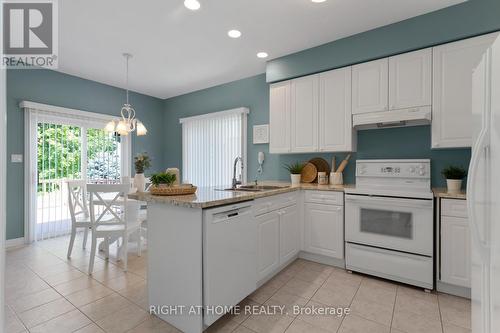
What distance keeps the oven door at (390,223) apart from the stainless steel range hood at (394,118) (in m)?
0.86

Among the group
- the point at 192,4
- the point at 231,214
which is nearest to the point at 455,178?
the point at 231,214

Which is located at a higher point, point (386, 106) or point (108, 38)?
point (108, 38)

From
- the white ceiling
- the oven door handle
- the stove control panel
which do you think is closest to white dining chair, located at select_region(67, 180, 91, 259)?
the white ceiling

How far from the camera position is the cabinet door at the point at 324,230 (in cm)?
264

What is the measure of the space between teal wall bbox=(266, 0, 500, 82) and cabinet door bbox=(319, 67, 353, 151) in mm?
148

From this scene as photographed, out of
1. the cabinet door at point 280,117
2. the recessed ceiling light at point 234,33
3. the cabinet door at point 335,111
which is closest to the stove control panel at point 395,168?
the cabinet door at point 335,111

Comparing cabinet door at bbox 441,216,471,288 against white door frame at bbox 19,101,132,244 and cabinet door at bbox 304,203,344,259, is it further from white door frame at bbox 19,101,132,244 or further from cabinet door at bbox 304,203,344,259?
white door frame at bbox 19,101,132,244

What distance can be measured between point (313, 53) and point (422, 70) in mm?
1247

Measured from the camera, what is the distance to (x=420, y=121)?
8.39 feet

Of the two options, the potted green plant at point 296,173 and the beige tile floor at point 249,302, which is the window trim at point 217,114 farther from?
the beige tile floor at point 249,302

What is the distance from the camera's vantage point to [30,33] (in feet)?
8.46

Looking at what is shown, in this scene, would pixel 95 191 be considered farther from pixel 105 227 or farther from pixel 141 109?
pixel 141 109

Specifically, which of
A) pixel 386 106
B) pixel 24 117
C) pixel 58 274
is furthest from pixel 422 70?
pixel 24 117

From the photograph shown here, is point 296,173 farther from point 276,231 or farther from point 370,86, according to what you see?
point 370,86
